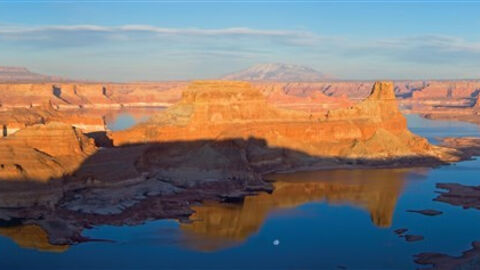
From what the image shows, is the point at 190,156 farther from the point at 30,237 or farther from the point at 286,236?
the point at 30,237

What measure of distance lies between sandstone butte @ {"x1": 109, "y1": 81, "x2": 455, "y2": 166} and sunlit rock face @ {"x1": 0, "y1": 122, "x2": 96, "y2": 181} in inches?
534

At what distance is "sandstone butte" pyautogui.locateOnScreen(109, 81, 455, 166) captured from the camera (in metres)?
63.3

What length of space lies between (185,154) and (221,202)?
1210 centimetres

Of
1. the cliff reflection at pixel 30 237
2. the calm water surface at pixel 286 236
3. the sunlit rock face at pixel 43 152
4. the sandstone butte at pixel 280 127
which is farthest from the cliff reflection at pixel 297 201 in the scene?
the sunlit rock face at pixel 43 152

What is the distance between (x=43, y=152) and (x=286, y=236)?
64.0 feet

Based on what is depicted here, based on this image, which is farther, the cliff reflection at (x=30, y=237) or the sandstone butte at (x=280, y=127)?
the sandstone butte at (x=280, y=127)

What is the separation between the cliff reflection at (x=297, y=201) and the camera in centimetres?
3966

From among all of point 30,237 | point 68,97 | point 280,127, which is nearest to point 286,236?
point 30,237

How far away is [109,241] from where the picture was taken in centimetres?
3669

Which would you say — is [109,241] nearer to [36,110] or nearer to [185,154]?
[185,154]

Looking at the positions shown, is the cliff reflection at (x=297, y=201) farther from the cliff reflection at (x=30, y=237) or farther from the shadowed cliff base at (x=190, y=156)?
the cliff reflection at (x=30, y=237)

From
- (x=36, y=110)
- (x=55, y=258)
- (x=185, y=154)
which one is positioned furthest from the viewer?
(x=36, y=110)

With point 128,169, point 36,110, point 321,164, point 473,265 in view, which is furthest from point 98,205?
point 36,110

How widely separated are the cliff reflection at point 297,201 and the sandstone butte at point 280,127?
5.97 m
